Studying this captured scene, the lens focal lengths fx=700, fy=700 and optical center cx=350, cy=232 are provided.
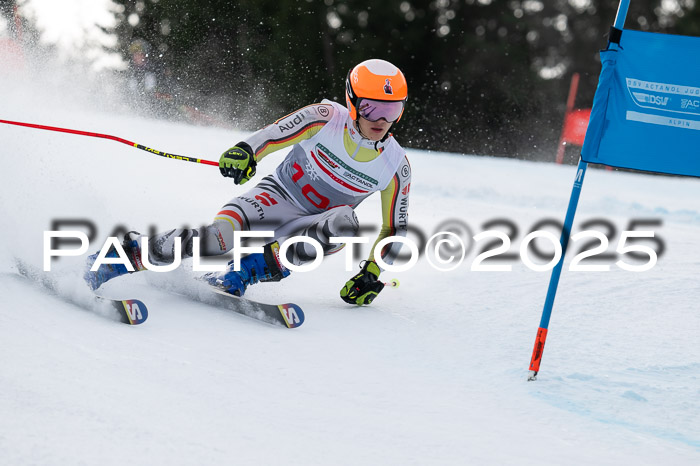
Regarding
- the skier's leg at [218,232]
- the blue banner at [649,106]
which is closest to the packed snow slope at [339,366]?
the skier's leg at [218,232]

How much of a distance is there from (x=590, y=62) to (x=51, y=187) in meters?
20.8

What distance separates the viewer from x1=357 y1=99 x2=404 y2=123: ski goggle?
368 centimetres

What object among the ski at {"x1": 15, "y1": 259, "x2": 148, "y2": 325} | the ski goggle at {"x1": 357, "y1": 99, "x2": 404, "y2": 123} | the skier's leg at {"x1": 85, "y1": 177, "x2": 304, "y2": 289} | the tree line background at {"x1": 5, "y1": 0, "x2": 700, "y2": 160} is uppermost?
the tree line background at {"x1": 5, "y1": 0, "x2": 700, "y2": 160}

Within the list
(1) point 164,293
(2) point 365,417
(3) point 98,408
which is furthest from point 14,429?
(1) point 164,293

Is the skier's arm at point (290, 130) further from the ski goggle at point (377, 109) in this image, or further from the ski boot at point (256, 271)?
the ski boot at point (256, 271)

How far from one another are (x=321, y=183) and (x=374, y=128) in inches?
18.6

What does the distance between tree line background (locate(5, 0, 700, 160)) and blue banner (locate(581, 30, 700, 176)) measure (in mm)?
17437

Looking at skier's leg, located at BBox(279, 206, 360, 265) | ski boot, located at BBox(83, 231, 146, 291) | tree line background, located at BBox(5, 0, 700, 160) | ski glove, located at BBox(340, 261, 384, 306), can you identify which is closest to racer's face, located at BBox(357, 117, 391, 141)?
skier's leg, located at BBox(279, 206, 360, 265)

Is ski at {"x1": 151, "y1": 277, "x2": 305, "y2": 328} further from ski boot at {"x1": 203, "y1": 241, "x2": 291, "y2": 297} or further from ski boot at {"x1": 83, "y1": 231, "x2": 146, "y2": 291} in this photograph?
ski boot at {"x1": 83, "y1": 231, "x2": 146, "y2": 291}

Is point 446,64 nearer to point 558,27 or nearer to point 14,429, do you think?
point 558,27

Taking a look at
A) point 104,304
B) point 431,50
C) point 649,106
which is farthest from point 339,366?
point 431,50

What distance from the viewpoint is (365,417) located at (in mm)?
2291

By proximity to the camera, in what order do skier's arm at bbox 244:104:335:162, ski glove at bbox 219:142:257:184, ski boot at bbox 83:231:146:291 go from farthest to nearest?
skier's arm at bbox 244:104:335:162
ski glove at bbox 219:142:257:184
ski boot at bbox 83:231:146:291

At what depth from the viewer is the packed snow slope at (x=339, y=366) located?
1.96 metres
